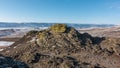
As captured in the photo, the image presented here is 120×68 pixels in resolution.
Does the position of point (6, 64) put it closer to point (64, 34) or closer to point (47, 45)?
point (47, 45)

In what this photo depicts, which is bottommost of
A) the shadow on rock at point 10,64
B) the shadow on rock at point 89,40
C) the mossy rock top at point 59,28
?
the shadow on rock at point 10,64

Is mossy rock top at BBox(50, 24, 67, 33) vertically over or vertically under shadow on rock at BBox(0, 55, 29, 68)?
over

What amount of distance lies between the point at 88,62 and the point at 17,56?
7.11 m

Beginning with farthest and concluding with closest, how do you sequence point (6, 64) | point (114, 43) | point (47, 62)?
1. point (114, 43)
2. point (47, 62)
3. point (6, 64)

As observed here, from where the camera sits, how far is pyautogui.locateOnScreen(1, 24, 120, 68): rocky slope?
21609mm

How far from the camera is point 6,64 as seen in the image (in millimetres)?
19922

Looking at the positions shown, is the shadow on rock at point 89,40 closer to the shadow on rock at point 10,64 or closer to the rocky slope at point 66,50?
the rocky slope at point 66,50

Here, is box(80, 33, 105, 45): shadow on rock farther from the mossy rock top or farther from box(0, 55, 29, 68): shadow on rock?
box(0, 55, 29, 68): shadow on rock

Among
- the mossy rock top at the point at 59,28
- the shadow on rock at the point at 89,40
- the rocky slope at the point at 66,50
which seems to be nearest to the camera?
the rocky slope at the point at 66,50

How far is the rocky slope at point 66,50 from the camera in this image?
70.9ft

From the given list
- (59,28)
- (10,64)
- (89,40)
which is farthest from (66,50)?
(10,64)

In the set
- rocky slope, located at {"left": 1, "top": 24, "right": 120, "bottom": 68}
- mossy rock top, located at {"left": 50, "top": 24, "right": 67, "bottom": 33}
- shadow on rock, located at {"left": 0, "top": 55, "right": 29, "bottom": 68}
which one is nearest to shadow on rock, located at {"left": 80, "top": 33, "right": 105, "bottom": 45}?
rocky slope, located at {"left": 1, "top": 24, "right": 120, "bottom": 68}

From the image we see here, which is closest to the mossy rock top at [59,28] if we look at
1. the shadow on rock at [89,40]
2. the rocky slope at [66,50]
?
the rocky slope at [66,50]

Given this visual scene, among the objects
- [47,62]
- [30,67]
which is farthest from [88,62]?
[30,67]
